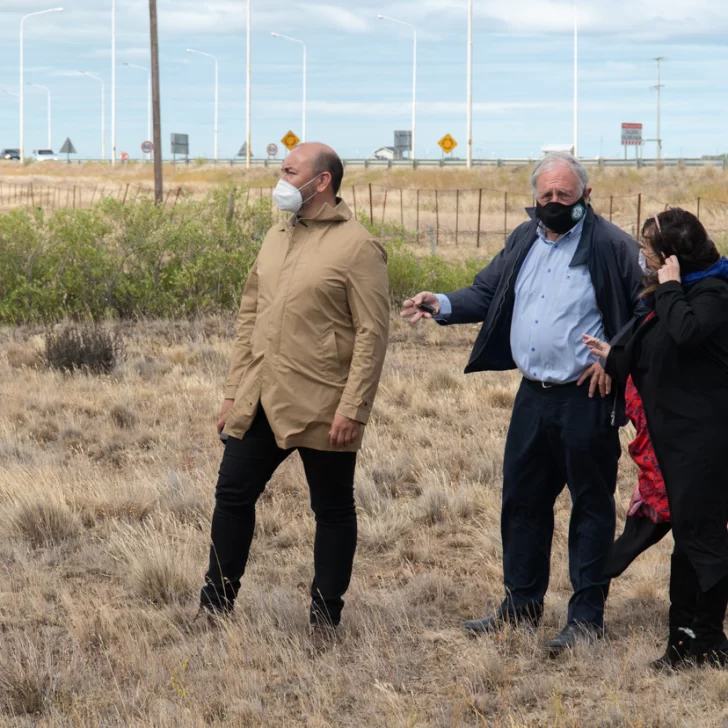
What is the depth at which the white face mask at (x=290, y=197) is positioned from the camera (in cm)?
407

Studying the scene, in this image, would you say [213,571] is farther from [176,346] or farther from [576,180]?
[176,346]

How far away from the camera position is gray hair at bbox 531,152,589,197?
4195 mm

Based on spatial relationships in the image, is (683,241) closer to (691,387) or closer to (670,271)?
(670,271)

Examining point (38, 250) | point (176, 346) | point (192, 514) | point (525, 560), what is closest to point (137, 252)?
point (38, 250)

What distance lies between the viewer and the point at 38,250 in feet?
45.3

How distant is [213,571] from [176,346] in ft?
26.8

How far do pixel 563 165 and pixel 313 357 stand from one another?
1178 mm

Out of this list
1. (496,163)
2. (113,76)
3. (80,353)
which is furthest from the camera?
(113,76)

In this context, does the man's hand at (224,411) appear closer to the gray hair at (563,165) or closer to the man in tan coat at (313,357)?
the man in tan coat at (313,357)

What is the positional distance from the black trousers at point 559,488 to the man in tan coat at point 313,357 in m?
0.66

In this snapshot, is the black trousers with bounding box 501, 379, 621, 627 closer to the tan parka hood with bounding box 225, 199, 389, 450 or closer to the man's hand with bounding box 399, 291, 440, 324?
the man's hand with bounding box 399, 291, 440, 324

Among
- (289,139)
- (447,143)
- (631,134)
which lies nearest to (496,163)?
(447,143)

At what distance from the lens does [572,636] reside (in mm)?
4281

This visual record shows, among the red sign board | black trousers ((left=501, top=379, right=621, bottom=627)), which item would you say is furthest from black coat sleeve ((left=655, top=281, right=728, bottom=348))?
the red sign board
